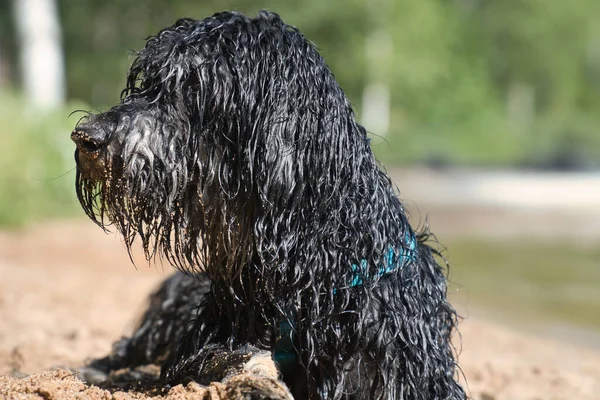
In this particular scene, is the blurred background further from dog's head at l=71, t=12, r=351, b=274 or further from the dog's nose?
the dog's nose

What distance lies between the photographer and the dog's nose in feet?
8.21

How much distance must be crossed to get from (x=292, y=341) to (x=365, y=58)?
33.1 m

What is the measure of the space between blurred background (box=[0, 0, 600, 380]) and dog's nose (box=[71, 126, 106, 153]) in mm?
1158

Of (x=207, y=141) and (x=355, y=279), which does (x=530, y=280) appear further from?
(x=207, y=141)

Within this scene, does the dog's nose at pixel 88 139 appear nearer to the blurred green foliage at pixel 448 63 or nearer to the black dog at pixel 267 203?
the black dog at pixel 267 203

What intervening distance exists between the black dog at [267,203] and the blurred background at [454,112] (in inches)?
22.1

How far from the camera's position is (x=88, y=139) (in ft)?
8.22

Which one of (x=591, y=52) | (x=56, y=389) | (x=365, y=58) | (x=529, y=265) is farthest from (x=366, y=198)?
(x=591, y=52)

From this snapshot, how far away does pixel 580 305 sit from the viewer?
8.80 meters

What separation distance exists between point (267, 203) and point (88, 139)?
2.05 ft

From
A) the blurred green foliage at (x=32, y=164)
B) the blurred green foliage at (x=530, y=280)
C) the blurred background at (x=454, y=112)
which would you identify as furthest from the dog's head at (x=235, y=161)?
the blurred green foliage at (x=32, y=164)

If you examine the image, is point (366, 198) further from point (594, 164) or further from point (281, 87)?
point (594, 164)

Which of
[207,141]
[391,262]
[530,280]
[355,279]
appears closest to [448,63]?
[530,280]

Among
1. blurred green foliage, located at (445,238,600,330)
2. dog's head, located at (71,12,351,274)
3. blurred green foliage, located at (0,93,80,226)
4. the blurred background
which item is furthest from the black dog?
blurred green foliage, located at (0,93,80,226)
